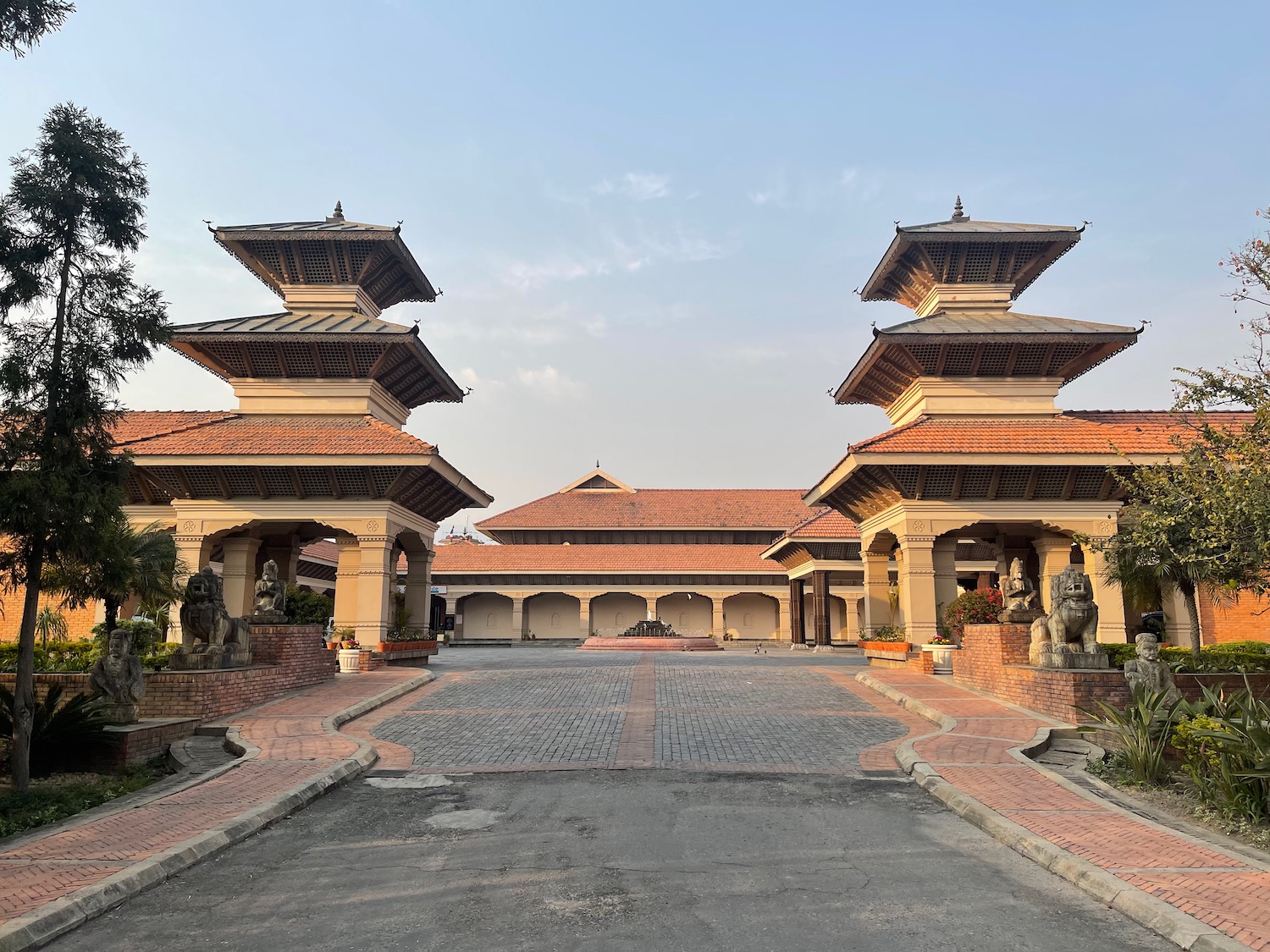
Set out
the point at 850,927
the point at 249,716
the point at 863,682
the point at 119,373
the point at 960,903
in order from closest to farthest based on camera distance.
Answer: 1. the point at 850,927
2. the point at 960,903
3. the point at 119,373
4. the point at 249,716
5. the point at 863,682

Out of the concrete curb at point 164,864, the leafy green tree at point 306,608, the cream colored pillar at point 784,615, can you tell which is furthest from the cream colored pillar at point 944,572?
the cream colored pillar at point 784,615

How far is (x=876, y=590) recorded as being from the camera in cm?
2462

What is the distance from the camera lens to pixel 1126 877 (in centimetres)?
538

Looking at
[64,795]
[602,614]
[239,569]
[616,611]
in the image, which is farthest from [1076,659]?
[602,614]

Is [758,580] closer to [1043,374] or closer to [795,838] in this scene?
[1043,374]

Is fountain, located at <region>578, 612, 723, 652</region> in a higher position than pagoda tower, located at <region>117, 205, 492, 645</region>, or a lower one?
lower

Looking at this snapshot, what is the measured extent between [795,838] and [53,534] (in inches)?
299

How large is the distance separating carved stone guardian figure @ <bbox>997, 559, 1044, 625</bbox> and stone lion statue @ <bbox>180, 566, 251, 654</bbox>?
13501 millimetres

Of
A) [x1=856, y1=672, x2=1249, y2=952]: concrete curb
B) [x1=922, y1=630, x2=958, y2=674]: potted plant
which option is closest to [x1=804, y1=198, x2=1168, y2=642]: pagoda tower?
[x1=922, y1=630, x2=958, y2=674]: potted plant

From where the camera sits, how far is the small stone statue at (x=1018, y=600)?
15.4m

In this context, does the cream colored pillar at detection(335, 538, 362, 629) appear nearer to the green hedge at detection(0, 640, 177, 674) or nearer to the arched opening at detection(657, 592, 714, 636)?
the green hedge at detection(0, 640, 177, 674)

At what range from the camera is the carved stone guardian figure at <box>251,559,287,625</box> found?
15883 millimetres

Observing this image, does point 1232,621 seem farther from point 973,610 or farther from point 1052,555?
point 973,610

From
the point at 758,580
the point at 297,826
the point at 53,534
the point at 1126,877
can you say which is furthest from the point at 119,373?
the point at 758,580
